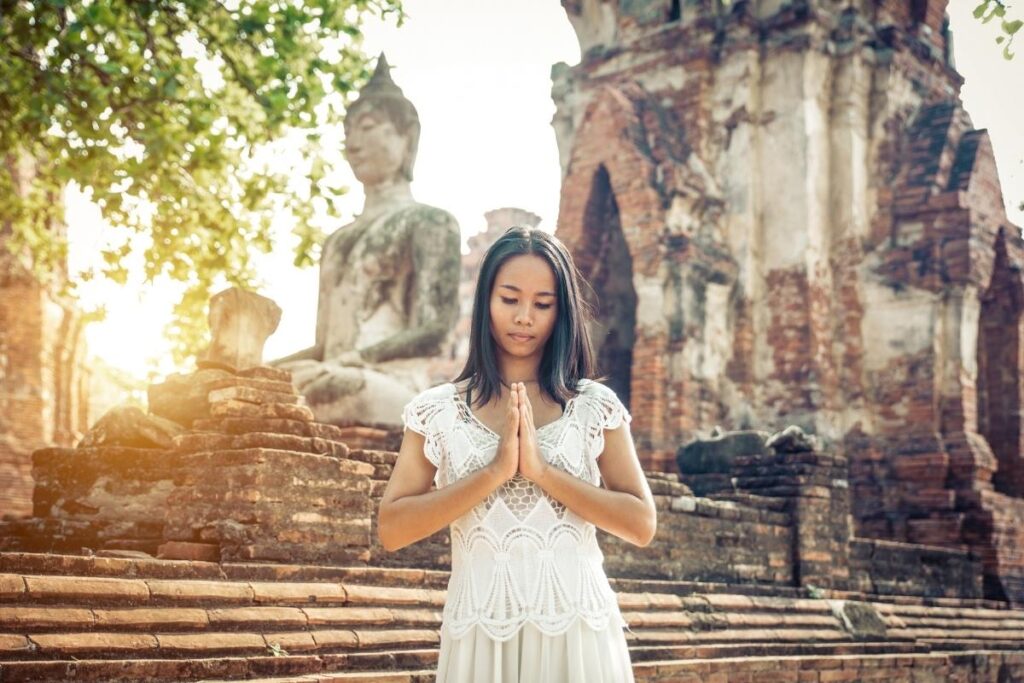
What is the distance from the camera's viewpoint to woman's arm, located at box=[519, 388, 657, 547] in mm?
2451

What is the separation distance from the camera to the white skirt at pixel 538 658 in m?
2.42

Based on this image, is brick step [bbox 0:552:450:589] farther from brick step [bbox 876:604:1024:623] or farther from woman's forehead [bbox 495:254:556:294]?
brick step [bbox 876:604:1024:623]

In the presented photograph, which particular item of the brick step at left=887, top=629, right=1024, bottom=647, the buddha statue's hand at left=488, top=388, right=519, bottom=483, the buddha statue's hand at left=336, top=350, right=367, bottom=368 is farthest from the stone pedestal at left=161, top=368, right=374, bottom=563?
the brick step at left=887, top=629, right=1024, bottom=647

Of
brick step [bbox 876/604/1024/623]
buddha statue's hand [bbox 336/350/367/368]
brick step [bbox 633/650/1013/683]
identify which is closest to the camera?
brick step [bbox 633/650/1013/683]

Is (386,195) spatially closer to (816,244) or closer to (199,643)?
(199,643)

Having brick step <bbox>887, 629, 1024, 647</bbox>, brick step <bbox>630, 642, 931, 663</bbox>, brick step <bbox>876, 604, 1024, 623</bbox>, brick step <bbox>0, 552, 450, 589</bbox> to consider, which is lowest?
brick step <bbox>630, 642, 931, 663</bbox>

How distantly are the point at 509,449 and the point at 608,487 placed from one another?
31cm

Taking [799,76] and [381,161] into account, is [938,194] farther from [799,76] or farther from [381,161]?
[381,161]

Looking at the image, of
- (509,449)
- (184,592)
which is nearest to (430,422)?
(509,449)

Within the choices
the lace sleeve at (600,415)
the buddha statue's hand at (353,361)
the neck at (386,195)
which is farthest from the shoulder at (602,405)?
the neck at (386,195)

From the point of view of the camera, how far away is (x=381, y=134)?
844cm

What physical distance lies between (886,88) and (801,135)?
1135mm

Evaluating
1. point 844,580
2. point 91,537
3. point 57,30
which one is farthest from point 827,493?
point 57,30

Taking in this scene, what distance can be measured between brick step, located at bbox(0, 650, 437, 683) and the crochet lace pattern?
1.70 meters
